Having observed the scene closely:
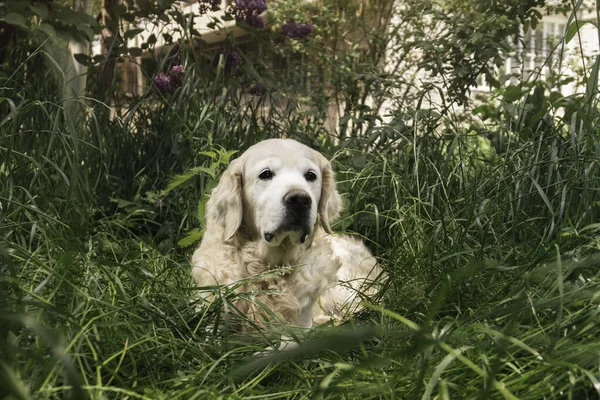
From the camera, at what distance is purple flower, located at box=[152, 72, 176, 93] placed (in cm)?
415

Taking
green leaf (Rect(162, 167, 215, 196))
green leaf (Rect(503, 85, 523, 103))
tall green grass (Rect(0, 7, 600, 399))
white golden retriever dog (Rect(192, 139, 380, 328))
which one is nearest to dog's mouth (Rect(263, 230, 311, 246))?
white golden retriever dog (Rect(192, 139, 380, 328))

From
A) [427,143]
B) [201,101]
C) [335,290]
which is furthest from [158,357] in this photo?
[201,101]

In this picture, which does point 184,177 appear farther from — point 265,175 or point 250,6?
point 250,6

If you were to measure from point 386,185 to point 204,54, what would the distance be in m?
1.94

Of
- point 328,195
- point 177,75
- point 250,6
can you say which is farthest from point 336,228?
point 250,6

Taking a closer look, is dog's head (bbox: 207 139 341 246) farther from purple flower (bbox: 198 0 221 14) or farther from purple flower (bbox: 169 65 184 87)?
purple flower (bbox: 198 0 221 14)

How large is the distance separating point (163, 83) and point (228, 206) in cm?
180

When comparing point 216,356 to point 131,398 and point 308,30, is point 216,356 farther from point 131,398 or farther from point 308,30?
point 308,30

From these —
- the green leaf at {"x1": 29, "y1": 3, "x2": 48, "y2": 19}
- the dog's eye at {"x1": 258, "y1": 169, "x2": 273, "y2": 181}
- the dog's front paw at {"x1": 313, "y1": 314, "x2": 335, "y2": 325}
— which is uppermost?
the green leaf at {"x1": 29, "y1": 3, "x2": 48, "y2": 19}

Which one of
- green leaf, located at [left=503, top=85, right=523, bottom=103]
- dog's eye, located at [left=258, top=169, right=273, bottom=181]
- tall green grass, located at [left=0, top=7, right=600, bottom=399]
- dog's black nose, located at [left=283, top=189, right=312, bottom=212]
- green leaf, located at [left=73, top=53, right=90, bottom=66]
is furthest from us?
green leaf, located at [left=73, top=53, right=90, bottom=66]

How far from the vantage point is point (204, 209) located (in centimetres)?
313

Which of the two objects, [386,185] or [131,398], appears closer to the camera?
[131,398]

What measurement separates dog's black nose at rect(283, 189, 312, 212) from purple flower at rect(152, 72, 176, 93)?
2.06 meters

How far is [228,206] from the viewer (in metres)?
2.66
